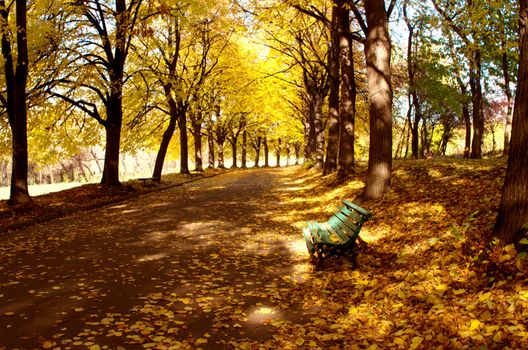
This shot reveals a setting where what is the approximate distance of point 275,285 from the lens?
595 centimetres

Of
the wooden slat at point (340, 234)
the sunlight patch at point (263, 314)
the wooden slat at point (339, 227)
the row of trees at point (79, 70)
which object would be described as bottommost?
the sunlight patch at point (263, 314)

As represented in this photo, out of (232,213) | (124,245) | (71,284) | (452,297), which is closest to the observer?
(452,297)

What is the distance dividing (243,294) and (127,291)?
152cm

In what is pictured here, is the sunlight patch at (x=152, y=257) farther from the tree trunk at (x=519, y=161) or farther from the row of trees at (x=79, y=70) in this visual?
the row of trees at (x=79, y=70)

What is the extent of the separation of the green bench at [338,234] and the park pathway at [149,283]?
0.48 metres

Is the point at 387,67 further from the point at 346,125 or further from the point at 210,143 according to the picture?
the point at 210,143

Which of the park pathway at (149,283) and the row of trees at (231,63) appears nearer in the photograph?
the park pathway at (149,283)

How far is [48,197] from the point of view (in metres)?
14.2

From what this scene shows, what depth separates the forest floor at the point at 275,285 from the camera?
13.4ft

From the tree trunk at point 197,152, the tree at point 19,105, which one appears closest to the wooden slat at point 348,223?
the tree at point 19,105

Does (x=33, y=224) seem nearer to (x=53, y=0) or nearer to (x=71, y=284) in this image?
(x=71, y=284)

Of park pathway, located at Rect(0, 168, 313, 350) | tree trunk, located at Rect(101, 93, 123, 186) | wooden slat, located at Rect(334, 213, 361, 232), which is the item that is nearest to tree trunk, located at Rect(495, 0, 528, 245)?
wooden slat, located at Rect(334, 213, 361, 232)

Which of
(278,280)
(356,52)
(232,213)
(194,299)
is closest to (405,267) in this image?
(278,280)

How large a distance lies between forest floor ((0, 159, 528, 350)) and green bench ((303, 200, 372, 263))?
36 centimetres
